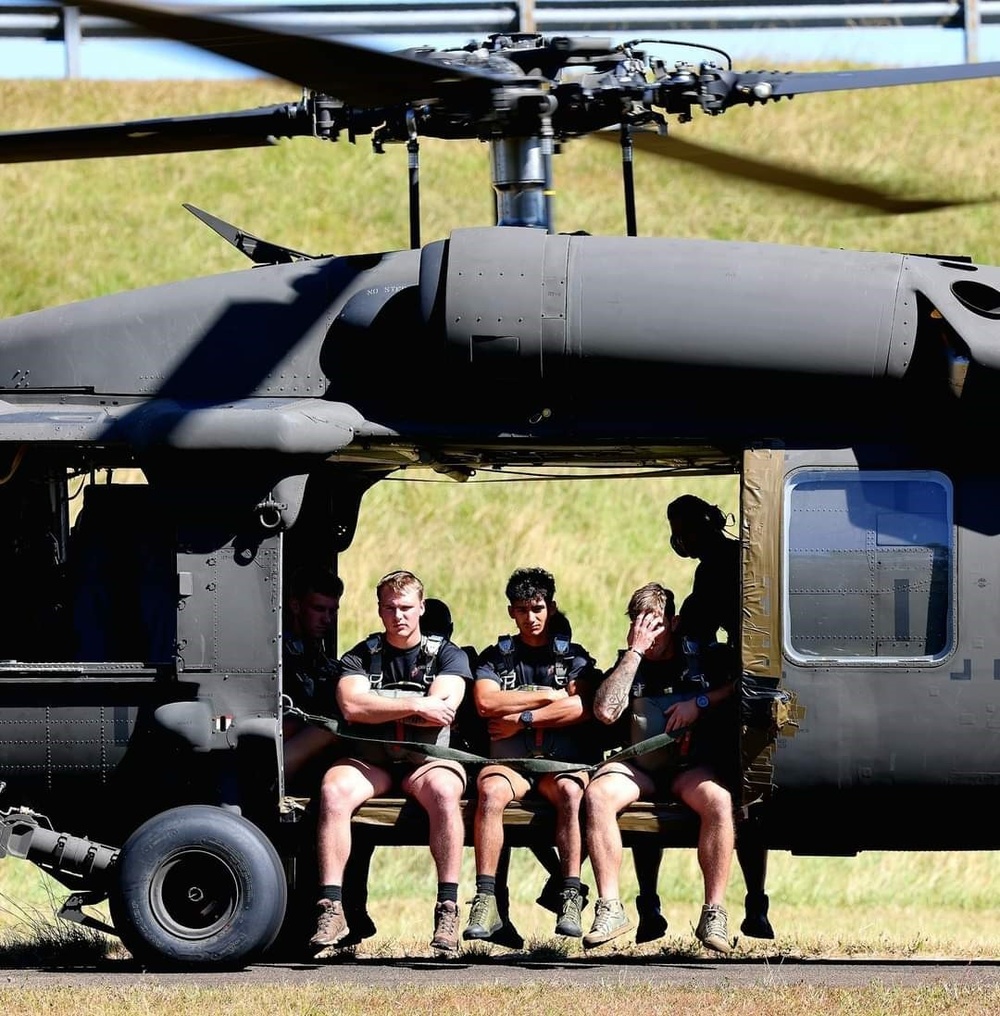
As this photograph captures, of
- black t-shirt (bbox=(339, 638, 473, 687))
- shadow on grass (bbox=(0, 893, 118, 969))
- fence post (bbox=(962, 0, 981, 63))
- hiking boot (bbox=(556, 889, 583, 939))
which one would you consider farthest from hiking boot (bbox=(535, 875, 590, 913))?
fence post (bbox=(962, 0, 981, 63))

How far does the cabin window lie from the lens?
8.57 m

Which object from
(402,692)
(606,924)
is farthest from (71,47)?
(606,924)

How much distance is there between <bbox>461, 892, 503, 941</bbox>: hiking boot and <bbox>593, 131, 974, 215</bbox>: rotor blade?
3.27 metres

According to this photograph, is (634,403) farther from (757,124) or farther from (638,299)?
(757,124)

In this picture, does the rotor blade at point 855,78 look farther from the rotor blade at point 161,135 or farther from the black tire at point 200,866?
the black tire at point 200,866

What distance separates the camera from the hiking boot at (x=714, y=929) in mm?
8516

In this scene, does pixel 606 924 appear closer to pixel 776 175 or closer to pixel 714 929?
pixel 714 929

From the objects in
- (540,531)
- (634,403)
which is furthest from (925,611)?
(540,531)

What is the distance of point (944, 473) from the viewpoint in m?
8.61

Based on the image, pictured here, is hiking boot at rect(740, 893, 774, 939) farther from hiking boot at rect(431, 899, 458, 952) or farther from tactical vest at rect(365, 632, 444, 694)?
tactical vest at rect(365, 632, 444, 694)

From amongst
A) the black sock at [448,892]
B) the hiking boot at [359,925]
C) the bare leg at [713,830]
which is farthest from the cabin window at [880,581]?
the hiking boot at [359,925]

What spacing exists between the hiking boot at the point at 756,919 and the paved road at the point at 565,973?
20.6 inches

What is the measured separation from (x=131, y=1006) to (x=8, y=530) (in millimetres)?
2723

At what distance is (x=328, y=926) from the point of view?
851cm
